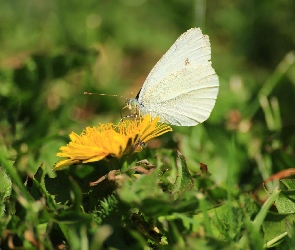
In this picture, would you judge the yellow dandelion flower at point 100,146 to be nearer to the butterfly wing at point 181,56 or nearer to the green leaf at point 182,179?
the green leaf at point 182,179

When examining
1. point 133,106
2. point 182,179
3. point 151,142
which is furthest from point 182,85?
point 182,179

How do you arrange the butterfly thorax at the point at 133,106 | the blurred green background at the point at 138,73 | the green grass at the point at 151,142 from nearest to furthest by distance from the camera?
the green grass at the point at 151,142, the butterfly thorax at the point at 133,106, the blurred green background at the point at 138,73

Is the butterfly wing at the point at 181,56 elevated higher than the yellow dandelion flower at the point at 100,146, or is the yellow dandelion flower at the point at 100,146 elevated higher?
the butterfly wing at the point at 181,56

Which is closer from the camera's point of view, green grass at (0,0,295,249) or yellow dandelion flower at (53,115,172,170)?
green grass at (0,0,295,249)

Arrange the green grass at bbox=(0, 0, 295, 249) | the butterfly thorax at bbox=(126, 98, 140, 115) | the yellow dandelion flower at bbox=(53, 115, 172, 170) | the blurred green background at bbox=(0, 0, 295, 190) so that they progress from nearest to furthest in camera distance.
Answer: the green grass at bbox=(0, 0, 295, 249)
the yellow dandelion flower at bbox=(53, 115, 172, 170)
the butterfly thorax at bbox=(126, 98, 140, 115)
the blurred green background at bbox=(0, 0, 295, 190)

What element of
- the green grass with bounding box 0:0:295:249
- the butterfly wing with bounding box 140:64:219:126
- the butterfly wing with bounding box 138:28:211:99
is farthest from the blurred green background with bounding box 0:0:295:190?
the butterfly wing with bounding box 138:28:211:99

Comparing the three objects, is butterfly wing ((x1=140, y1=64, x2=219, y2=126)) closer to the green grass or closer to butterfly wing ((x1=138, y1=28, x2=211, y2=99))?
butterfly wing ((x1=138, y1=28, x2=211, y2=99))

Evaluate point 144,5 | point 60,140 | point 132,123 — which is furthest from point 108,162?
point 144,5

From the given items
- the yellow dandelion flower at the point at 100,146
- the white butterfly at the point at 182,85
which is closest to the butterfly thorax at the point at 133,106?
the white butterfly at the point at 182,85
